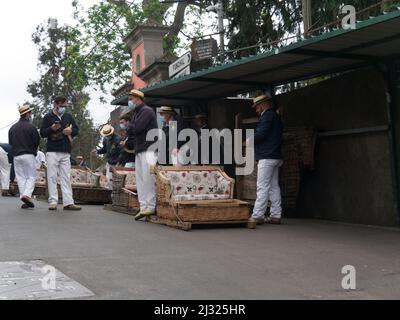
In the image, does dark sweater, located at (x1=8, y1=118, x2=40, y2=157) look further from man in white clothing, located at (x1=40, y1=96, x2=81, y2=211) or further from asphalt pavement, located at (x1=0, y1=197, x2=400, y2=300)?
asphalt pavement, located at (x1=0, y1=197, x2=400, y2=300)

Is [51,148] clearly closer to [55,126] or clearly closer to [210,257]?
[55,126]

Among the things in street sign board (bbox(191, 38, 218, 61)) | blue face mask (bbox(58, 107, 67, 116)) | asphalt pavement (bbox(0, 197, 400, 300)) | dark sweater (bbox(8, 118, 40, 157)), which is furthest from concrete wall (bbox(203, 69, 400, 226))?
dark sweater (bbox(8, 118, 40, 157))

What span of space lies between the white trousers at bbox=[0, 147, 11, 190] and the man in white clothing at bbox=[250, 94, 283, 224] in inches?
390

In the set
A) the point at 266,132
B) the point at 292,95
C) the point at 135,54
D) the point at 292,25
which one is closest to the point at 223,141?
the point at 292,95

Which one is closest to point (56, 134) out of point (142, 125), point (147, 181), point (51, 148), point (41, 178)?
point (51, 148)

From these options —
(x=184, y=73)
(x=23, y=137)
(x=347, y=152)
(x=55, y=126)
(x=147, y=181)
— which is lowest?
(x=147, y=181)

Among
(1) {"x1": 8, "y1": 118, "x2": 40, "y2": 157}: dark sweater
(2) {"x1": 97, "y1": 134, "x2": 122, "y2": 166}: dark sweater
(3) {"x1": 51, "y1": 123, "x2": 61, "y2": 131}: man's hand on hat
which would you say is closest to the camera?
(3) {"x1": 51, "y1": 123, "x2": 61, "y2": 131}: man's hand on hat

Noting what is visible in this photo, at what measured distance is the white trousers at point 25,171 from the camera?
1184 centimetres

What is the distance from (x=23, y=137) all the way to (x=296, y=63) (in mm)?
5493

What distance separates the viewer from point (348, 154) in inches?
392

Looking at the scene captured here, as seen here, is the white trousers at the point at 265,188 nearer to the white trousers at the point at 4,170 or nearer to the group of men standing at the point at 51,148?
the group of men standing at the point at 51,148

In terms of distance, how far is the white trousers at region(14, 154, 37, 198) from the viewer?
11.8m

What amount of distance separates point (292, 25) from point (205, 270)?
36.6ft

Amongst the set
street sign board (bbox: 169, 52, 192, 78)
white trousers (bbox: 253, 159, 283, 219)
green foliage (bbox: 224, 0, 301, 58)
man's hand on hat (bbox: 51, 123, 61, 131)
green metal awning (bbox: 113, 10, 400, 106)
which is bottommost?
white trousers (bbox: 253, 159, 283, 219)
